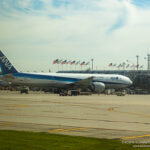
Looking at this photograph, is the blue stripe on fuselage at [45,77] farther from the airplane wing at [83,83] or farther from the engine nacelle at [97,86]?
the engine nacelle at [97,86]

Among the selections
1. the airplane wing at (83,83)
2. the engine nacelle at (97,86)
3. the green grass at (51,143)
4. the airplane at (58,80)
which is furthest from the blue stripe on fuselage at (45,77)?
the green grass at (51,143)

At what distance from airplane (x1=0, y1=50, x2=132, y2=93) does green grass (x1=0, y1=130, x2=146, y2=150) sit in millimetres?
56149

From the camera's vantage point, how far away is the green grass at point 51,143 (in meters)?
10.2

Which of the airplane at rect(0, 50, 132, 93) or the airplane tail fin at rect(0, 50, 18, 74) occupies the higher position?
the airplane tail fin at rect(0, 50, 18, 74)

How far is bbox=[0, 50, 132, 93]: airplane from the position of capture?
222 ft

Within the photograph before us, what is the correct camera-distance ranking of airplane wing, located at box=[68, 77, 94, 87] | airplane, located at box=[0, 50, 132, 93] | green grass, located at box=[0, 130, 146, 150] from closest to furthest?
green grass, located at box=[0, 130, 146, 150]
airplane, located at box=[0, 50, 132, 93]
airplane wing, located at box=[68, 77, 94, 87]

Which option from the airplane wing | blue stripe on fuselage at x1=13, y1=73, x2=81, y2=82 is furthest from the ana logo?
the airplane wing

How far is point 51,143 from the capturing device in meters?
10.9

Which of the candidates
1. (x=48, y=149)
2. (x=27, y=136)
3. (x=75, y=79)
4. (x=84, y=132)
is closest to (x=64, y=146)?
(x=48, y=149)

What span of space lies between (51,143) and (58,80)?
6179cm

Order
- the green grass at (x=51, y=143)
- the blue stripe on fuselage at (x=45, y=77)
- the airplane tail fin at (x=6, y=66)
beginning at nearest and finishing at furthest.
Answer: the green grass at (x=51, y=143) < the airplane tail fin at (x=6, y=66) < the blue stripe on fuselage at (x=45, y=77)

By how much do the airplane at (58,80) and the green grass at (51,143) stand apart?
56.1 meters

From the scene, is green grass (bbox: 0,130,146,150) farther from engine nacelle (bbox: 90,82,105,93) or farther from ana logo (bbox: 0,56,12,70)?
engine nacelle (bbox: 90,82,105,93)

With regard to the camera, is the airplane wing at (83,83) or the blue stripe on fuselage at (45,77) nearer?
the blue stripe on fuselage at (45,77)
